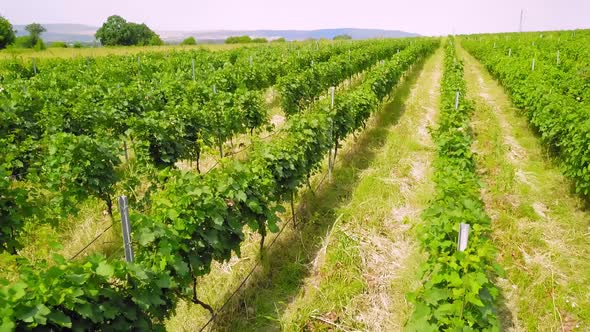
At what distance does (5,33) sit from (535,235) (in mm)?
61464

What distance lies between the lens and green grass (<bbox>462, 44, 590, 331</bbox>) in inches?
198

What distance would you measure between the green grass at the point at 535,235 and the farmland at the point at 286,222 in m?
0.03

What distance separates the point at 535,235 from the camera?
6539mm

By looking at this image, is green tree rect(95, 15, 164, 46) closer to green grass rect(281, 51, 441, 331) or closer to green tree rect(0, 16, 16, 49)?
green tree rect(0, 16, 16, 49)

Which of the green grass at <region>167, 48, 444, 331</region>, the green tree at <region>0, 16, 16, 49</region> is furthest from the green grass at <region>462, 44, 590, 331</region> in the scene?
the green tree at <region>0, 16, 16, 49</region>

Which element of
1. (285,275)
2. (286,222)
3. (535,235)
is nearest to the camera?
(285,275)

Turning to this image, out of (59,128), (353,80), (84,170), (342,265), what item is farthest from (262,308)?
(353,80)

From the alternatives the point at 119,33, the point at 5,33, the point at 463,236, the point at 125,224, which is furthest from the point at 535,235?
the point at 119,33

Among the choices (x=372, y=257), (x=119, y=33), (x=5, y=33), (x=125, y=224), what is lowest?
(x=372, y=257)

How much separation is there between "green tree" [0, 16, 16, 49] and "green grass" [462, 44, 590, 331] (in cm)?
5831

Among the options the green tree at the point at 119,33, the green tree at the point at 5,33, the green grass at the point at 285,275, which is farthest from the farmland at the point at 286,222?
the green tree at the point at 119,33

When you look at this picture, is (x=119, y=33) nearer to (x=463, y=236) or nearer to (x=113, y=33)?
(x=113, y=33)

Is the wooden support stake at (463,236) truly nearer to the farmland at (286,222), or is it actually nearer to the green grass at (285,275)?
the farmland at (286,222)

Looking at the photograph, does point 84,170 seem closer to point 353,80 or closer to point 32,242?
point 32,242
